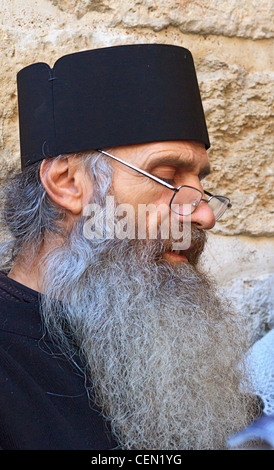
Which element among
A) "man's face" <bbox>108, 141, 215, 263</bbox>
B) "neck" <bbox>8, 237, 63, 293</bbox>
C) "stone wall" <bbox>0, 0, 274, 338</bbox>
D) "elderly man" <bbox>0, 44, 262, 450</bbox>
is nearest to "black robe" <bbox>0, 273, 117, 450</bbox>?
"elderly man" <bbox>0, 44, 262, 450</bbox>

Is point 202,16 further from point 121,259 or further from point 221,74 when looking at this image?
point 121,259

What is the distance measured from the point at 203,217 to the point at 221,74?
2.08ft

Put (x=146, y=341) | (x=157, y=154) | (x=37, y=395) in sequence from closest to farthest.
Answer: (x=37, y=395) < (x=146, y=341) < (x=157, y=154)

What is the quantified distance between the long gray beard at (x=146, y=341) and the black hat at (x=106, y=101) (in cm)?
31

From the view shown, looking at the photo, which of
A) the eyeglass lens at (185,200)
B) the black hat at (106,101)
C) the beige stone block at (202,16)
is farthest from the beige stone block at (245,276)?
the beige stone block at (202,16)

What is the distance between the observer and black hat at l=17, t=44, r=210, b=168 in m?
1.65

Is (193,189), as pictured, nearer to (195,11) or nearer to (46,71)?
Result: (46,71)

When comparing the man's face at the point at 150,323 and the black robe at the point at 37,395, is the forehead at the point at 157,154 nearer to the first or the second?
the man's face at the point at 150,323

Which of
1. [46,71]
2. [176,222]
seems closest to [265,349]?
[176,222]

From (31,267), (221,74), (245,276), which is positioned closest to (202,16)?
(221,74)

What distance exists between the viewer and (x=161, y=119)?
5.47ft

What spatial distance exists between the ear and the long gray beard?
115 mm

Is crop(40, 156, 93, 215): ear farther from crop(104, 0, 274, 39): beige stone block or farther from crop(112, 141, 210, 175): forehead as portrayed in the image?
crop(104, 0, 274, 39): beige stone block

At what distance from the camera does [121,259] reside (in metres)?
1.63
